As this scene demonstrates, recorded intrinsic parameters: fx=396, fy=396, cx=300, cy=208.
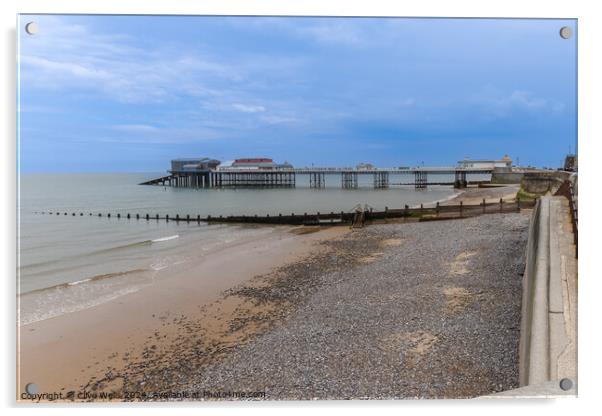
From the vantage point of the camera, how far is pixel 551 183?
1044cm

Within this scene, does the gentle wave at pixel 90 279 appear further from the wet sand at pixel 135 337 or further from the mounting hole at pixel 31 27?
the mounting hole at pixel 31 27

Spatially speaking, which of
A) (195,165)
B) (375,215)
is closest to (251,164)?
(195,165)

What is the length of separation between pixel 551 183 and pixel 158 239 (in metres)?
13.4

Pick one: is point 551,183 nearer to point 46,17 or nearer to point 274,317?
point 274,317

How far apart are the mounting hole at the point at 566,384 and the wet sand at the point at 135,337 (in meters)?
3.60

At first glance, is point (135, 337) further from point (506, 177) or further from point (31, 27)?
point (506, 177)

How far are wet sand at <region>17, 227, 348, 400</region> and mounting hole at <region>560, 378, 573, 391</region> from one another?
11.8 feet

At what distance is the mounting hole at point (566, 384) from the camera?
3.36 meters

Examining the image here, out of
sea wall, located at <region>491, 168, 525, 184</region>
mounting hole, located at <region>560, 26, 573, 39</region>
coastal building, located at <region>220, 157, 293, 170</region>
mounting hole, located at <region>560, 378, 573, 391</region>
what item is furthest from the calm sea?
coastal building, located at <region>220, 157, 293, 170</region>

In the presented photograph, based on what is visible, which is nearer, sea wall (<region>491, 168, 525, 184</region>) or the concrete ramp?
the concrete ramp

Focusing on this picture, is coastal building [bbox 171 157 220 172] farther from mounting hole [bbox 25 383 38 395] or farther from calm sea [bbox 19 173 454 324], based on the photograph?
mounting hole [bbox 25 383 38 395]

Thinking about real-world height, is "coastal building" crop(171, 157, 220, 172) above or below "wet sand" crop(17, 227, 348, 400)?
above

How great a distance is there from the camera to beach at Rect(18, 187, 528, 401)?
3865 millimetres

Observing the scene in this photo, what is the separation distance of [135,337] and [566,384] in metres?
→ 5.19
